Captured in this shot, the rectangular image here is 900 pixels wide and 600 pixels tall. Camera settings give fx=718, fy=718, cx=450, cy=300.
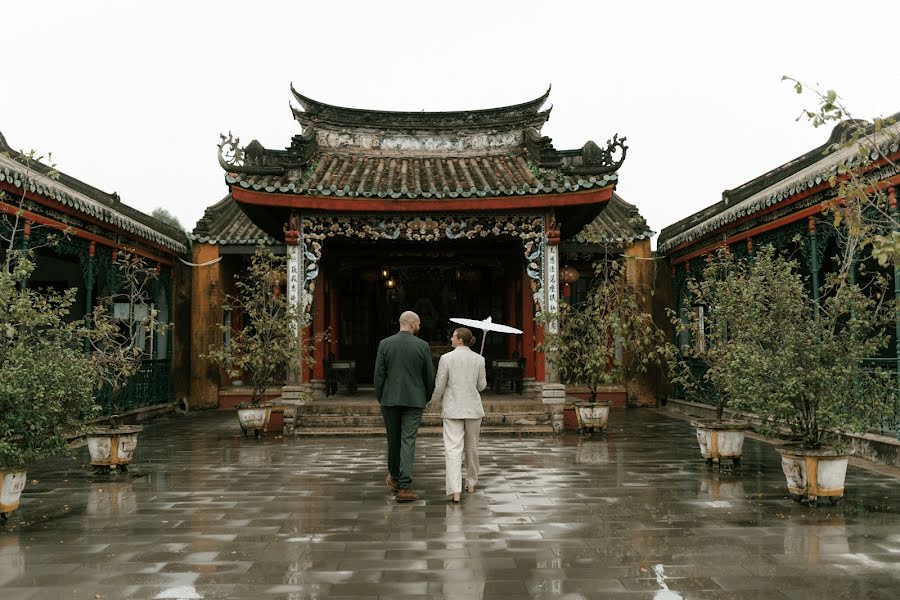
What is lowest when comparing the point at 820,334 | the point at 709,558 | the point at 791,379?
the point at 709,558

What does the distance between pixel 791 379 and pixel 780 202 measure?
5.64 m

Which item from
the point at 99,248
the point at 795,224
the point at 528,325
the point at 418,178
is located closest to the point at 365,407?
the point at 528,325

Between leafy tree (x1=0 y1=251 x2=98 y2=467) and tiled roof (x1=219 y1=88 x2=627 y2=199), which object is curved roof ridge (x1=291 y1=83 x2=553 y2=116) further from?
leafy tree (x1=0 y1=251 x2=98 y2=467)

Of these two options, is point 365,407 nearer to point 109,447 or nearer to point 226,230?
point 109,447

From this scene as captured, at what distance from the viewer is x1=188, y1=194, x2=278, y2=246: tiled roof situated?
15.4m

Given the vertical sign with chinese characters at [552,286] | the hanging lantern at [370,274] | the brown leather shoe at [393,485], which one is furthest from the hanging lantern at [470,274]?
the brown leather shoe at [393,485]

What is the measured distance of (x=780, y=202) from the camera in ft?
34.6

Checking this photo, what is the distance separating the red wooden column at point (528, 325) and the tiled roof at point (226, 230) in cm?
580

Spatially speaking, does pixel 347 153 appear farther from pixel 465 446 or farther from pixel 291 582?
pixel 291 582

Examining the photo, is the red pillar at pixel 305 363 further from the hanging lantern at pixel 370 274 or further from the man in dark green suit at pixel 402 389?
the man in dark green suit at pixel 402 389

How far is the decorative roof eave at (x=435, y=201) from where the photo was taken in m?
10.6

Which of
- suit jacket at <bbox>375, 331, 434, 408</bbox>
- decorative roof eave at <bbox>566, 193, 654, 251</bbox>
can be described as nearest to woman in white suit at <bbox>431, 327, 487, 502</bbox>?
suit jacket at <bbox>375, 331, 434, 408</bbox>

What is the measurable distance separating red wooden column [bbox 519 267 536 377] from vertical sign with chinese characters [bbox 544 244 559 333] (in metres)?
1.64

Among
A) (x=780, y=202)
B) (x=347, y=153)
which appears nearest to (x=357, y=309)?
(x=347, y=153)
